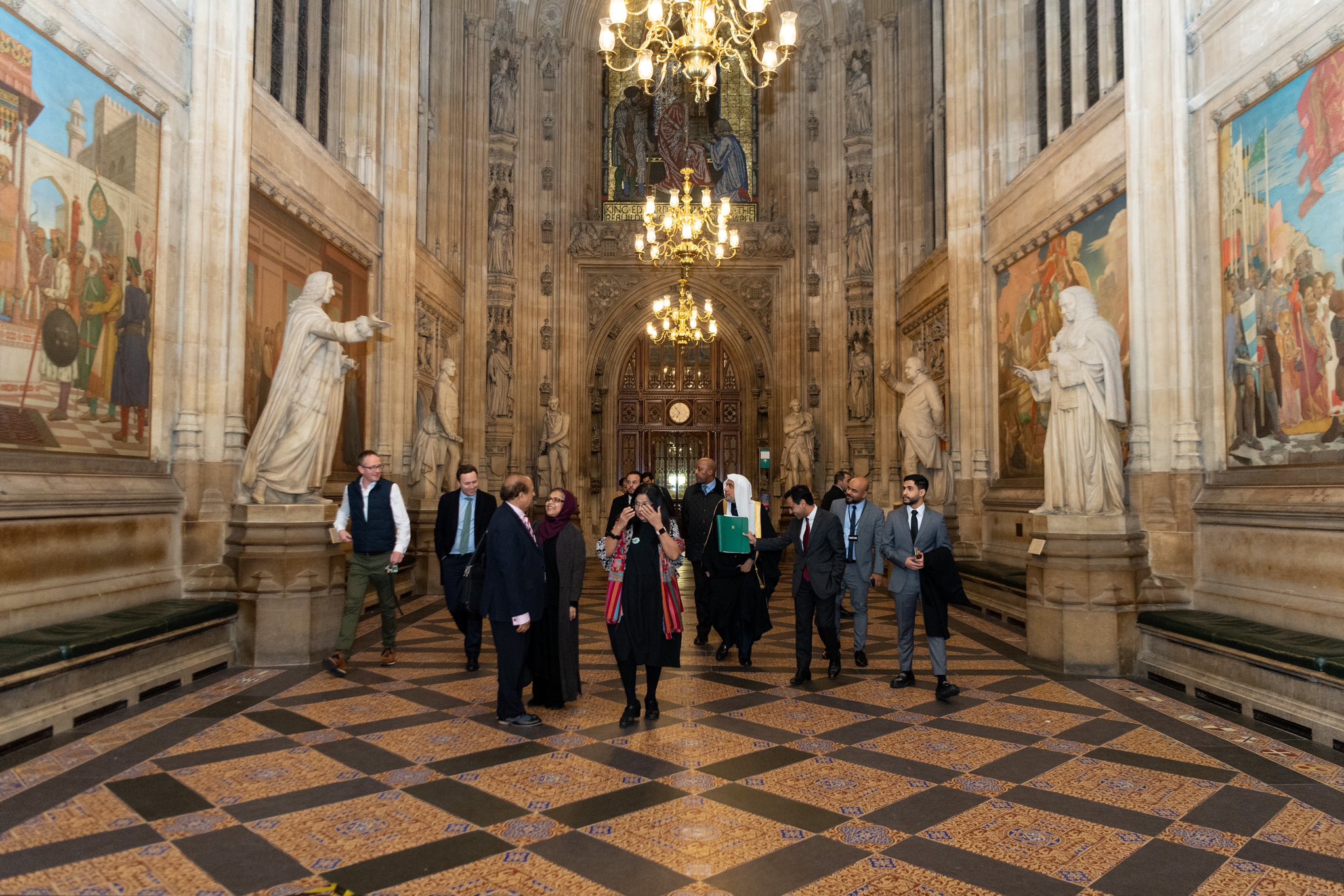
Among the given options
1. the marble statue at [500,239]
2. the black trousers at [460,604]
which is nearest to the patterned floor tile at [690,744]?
the black trousers at [460,604]

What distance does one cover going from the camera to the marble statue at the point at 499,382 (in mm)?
18891

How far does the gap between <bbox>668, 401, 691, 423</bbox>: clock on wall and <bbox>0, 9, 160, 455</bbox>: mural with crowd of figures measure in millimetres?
15098

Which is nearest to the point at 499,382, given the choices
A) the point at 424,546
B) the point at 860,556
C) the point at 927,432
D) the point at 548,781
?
the point at 424,546

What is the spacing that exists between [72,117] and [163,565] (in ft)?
11.7

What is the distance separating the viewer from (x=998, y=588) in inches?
409

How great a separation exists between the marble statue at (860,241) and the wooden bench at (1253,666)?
42.5 feet

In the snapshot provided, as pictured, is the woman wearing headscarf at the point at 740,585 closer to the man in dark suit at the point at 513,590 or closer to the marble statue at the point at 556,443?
the man in dark suit at the point at 513,590

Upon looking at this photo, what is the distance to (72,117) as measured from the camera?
21.8ft

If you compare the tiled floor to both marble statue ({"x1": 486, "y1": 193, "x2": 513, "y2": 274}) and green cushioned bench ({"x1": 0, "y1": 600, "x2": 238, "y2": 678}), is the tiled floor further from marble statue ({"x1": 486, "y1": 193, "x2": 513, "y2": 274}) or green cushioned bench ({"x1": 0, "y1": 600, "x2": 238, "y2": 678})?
marble statue ({"x1": 486, "y1": 193, "x2": 513, "y2": 274})

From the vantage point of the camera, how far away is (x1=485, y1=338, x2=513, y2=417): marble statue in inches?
744

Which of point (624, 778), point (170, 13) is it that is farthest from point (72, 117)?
point (624, 778)

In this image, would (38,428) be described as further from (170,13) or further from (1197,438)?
(1197,438)

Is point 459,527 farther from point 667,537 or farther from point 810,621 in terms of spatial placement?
point 810,621

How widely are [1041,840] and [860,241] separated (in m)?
16.9
